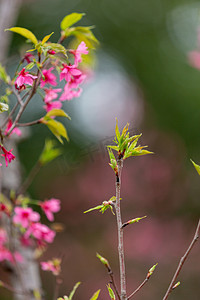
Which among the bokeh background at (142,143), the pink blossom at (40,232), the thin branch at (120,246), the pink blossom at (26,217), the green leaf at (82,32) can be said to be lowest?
the bokeh background at (142,143)

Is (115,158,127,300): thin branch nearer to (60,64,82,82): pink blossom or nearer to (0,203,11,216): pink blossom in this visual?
(60,64,82,82): pink blossom

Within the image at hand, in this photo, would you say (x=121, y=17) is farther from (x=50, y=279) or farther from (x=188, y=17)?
(x=50, y=279)

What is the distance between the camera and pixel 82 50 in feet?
2.55

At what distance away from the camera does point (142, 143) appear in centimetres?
428

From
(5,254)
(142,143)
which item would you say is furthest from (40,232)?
(142,143)

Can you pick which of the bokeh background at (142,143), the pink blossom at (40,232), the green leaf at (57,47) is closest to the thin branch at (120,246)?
the green leaf at (57,47)

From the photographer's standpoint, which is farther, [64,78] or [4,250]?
[4,250]

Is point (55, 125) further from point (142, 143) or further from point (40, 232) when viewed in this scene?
point (142, 143)

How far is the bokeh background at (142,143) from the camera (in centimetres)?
433

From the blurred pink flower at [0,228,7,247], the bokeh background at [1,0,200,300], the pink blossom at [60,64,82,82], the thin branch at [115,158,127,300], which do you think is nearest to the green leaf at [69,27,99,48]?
the pink blossom at [60,64,82,82]

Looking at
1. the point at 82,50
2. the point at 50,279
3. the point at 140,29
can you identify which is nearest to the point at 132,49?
the point at 140,29

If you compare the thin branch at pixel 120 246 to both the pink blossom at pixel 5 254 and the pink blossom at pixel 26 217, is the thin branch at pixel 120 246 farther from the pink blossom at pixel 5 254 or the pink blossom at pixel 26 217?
the pink blossom at pixel 5 254

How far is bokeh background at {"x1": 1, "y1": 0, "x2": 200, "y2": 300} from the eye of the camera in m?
4.33

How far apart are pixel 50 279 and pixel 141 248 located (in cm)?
123
